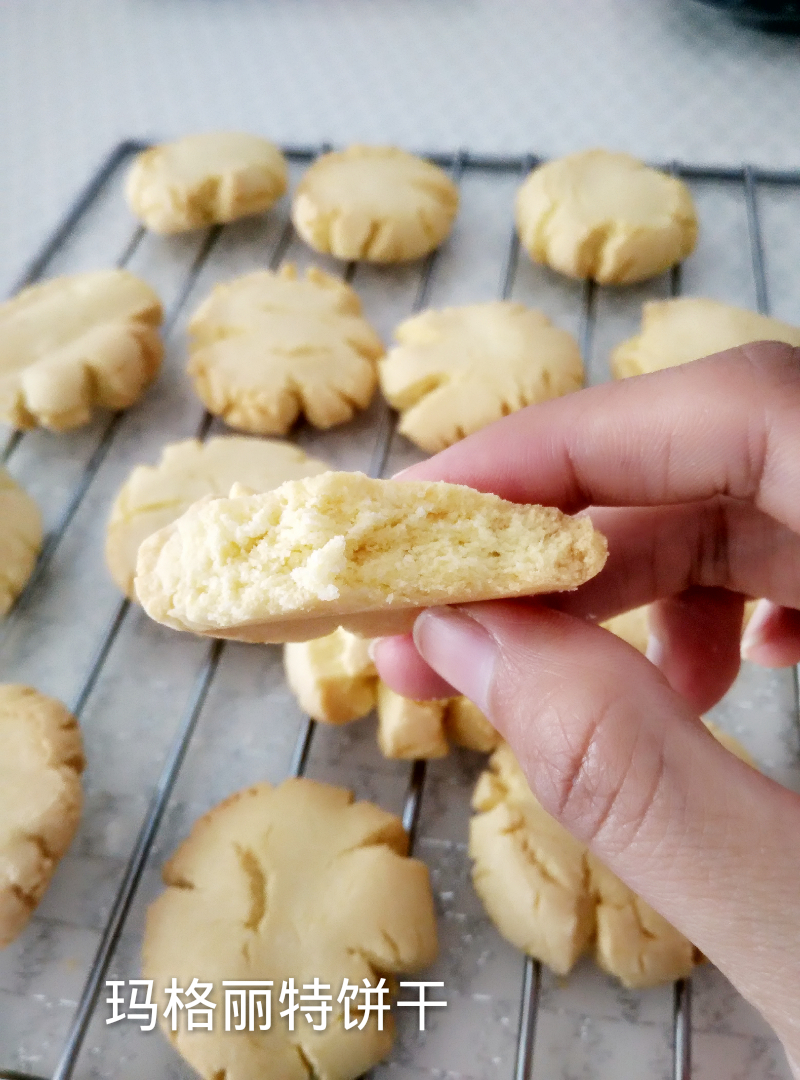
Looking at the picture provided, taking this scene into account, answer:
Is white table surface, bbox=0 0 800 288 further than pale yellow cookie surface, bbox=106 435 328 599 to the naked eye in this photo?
Yes

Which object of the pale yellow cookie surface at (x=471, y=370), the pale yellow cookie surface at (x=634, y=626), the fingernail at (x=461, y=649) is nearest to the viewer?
the fingernail at (x=461, y=649)

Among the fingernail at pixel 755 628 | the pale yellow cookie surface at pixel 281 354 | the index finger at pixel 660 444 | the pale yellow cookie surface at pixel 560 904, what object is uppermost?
the index finger at pixel 660 444

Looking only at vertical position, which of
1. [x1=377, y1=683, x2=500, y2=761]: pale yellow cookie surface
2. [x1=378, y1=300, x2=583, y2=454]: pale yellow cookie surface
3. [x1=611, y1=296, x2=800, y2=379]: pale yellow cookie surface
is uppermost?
[x1=378, y1=300, x2=583, y2=454]: pale yellow cookie surface

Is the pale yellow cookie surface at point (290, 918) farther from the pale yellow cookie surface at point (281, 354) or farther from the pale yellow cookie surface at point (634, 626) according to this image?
the pale yellow cookie surface at point (281, 354)

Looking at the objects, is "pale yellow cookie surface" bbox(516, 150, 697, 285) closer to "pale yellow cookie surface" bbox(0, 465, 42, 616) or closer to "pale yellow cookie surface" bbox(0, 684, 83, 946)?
"pale yellow cookie surface" bbox(0, 465, 42, 616)

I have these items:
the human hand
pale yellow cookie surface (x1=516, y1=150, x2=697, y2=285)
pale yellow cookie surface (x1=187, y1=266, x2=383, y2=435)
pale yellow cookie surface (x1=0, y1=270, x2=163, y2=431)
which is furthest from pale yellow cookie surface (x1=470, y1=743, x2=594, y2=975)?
pale yellow cookie surface (x1=516, y1=150, x2=697, y2=285)

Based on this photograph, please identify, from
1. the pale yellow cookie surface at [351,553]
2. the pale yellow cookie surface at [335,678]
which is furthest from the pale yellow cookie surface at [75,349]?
the pale yellow cookie surface at [351,553]
